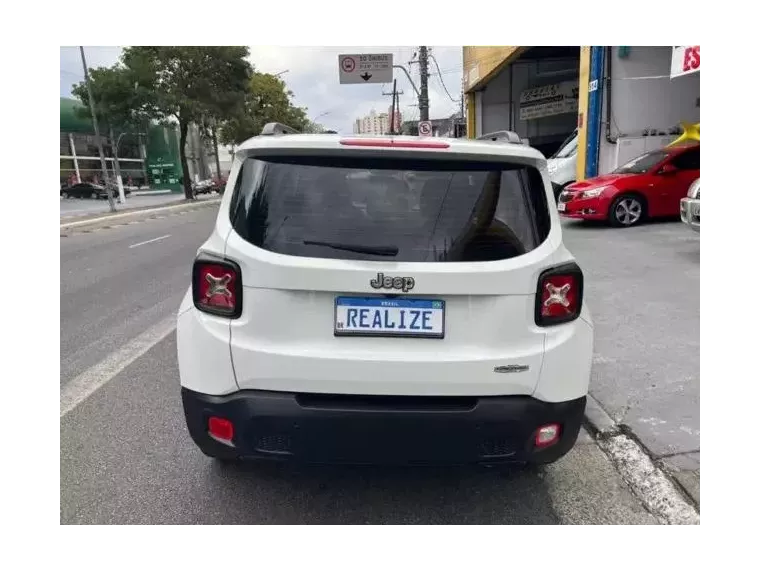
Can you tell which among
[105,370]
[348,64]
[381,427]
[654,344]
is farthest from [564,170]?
[381,427]

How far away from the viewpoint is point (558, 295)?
2.21 meters

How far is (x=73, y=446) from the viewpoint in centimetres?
310

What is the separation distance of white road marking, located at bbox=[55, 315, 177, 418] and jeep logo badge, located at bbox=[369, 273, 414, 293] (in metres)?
2.60

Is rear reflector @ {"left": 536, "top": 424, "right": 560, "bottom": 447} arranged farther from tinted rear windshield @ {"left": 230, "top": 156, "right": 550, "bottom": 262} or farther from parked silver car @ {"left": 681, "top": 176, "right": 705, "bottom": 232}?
parked silver car @ {"left": 681, "top": 176, "right": 705, "bottom": 232}

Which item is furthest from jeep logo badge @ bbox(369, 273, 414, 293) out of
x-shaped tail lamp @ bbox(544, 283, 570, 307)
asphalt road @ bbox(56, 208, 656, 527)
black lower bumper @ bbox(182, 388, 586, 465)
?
asphalt road @ bbox(56, 208, 656, 527)

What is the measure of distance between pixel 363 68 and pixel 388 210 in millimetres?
22431

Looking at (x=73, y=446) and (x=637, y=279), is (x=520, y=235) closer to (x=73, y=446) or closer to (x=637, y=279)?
(x=73, y=446)

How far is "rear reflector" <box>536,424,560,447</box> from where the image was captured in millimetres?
2225

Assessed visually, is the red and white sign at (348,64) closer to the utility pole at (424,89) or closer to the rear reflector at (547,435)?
the utility pole at (424,89)

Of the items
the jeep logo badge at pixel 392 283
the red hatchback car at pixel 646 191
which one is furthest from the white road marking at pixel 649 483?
the red hatchback car at pixel 646 191

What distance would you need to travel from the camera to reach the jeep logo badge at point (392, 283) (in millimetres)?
2078

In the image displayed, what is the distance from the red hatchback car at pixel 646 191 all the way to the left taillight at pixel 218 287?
9.83m
